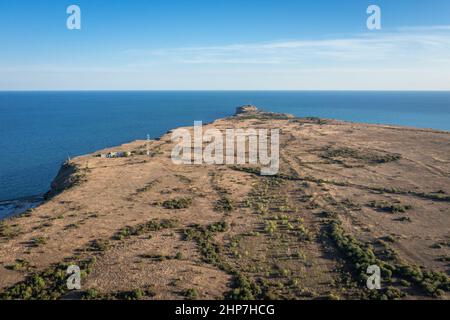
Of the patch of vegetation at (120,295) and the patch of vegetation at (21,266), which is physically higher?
the patch of vegetation at (21,266)

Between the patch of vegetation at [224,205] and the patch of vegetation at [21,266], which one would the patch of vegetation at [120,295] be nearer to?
the patch of vegetation at [21,266]

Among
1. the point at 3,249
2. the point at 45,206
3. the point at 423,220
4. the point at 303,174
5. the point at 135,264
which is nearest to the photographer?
the point at 135,264

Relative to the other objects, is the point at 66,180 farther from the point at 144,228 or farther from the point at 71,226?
the point at 144,228

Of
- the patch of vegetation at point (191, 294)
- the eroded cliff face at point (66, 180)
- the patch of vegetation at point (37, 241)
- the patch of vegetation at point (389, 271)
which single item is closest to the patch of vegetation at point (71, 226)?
the patch of vegetation at point (37, 241)

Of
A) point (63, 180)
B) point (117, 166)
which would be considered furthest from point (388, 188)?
point (63, 180)

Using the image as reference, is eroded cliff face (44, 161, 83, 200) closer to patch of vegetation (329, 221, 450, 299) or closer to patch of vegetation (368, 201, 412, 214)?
patch of vegetation (329, 221, 450, 299)

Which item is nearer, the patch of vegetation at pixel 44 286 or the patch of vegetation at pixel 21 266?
the patch of vegetation at pixel 44 286
